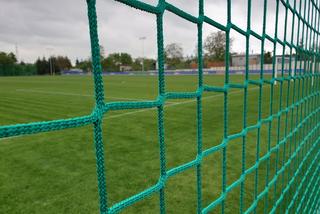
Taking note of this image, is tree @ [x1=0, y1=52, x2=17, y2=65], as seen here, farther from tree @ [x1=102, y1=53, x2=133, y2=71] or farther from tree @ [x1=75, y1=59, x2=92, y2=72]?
tree @ [x1=102, y1=53, x2=133, y2=71]

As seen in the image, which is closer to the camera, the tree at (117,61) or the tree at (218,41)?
the tree at (218,41)

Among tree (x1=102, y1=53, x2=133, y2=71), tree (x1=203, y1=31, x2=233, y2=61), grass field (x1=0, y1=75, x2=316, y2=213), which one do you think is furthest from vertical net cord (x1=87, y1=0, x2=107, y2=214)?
tree (x1=102, y1=53, x2=133, y2=71)

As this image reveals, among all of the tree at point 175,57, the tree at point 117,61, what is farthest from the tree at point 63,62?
the tree at point 175,57

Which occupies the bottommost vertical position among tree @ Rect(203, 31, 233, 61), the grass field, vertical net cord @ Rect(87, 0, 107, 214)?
the grass field

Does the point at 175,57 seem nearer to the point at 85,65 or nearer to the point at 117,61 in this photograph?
the point at 117,61

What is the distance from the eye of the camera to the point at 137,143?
3.48m

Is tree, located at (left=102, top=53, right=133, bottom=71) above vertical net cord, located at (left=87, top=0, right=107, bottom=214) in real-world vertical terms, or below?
above

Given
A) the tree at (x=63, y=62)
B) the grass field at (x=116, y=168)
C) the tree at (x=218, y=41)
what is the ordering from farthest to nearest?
1. the tree at (x=63, y=62)
2. the grass field at (x=116, y=168)
3. the tree at (x=218, y=41)

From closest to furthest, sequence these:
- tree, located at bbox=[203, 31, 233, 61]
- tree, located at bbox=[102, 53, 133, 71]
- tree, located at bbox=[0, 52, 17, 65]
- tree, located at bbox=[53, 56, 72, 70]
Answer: tree, located at bbox=[203, 31, 233, 61], tree, located at bbox=[102, 53, 133, 71], tree, located at bbox=[0, 52, 17, 65], tree, located at bbox=[53, 56, 72, 70]

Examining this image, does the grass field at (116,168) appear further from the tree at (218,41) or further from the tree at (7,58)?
the tree at (7,58)

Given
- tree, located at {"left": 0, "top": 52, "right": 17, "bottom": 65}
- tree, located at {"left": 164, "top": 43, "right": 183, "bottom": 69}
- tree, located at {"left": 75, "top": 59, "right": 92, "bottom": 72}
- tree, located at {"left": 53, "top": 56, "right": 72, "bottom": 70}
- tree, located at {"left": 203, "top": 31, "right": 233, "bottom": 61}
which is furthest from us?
tree, located at {"left": 53, "top": 56, "right": 72, "bottom": 70}

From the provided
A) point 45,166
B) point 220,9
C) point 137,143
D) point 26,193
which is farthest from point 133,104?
point 137,143

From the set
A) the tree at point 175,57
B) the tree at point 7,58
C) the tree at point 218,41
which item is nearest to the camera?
the tree at point 218,41

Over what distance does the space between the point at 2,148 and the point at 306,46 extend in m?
3.34
